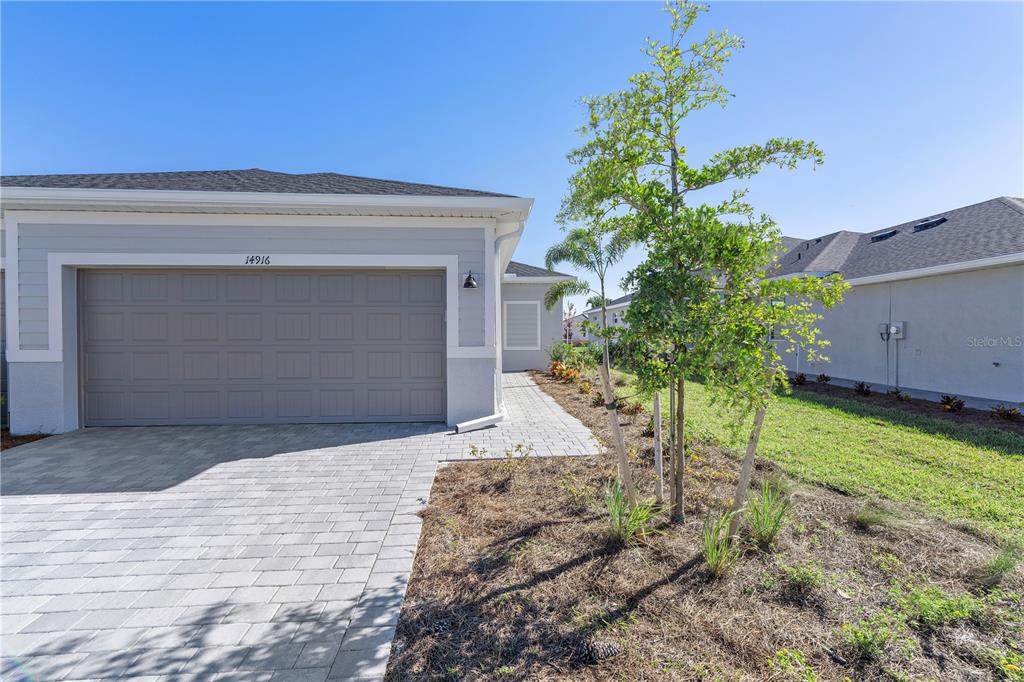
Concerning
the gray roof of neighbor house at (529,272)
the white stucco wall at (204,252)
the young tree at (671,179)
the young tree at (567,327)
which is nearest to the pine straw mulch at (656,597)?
the young tree at (671,179)

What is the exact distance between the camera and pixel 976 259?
8047mm

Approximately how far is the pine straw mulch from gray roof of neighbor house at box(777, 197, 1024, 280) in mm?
7015

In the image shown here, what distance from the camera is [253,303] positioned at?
6.26 metres

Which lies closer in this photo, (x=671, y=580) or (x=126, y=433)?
(x=671, y=580)

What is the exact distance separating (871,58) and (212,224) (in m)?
10.8

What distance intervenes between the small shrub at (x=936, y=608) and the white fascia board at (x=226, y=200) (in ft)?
17.8

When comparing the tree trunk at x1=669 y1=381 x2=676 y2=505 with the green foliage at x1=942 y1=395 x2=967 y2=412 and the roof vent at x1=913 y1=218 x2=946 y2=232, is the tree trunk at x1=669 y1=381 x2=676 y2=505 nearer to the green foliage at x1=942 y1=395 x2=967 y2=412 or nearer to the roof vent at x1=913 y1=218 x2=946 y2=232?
the green foliage at x1=942 y1=395 x2=967 y2=412

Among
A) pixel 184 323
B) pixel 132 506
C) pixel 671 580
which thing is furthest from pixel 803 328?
pixel 184 323

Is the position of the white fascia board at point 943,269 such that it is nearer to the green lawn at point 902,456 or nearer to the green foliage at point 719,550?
the green lawn at point 902,456

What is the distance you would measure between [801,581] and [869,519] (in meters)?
1.31

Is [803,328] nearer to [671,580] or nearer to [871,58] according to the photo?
[671,580]

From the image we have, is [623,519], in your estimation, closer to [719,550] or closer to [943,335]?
[719,550]

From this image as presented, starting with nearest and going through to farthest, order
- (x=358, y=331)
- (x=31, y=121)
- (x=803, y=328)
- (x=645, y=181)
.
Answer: (x=803, y=328), (x=645, y=181), (x=358, y=331), (x=31, y=121)

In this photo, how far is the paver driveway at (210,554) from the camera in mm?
1947
